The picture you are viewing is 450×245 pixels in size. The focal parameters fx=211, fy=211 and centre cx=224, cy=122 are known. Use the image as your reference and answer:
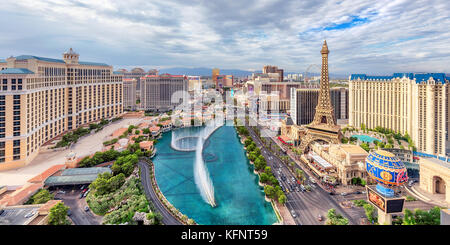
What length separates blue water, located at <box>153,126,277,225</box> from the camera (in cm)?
666

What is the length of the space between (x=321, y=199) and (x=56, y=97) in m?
15.4

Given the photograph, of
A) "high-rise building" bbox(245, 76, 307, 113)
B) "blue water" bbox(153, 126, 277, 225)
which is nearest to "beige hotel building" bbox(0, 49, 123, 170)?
"blue water" bbox(153, 126, 277, 225)

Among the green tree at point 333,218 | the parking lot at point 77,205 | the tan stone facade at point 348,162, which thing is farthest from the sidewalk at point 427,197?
the parking lot at point 77,205

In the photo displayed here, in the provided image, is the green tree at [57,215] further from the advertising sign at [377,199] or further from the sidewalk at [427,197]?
the sidewalk at [427,197]

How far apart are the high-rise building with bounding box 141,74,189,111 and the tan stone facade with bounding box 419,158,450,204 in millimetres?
22800

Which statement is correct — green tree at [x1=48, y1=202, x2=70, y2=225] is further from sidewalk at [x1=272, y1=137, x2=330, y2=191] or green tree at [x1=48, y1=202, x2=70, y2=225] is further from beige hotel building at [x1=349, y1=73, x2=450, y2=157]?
beige hotel building at [x1=349, y1=73, x2=450, y2=157]

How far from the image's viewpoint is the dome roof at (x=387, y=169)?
538 centimetres

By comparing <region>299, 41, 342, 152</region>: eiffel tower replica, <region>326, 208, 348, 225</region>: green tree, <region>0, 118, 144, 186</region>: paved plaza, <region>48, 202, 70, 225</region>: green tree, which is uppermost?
<region>299, 41, 342, 152</region>: eiffel tower replica

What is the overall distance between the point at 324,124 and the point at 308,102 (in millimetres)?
6407

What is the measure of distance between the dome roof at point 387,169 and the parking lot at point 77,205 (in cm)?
762

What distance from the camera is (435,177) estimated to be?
7.61 m

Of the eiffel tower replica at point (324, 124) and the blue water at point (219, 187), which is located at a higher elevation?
the eiffel tower replica at point (324, 124)

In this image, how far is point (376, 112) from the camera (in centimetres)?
1567
